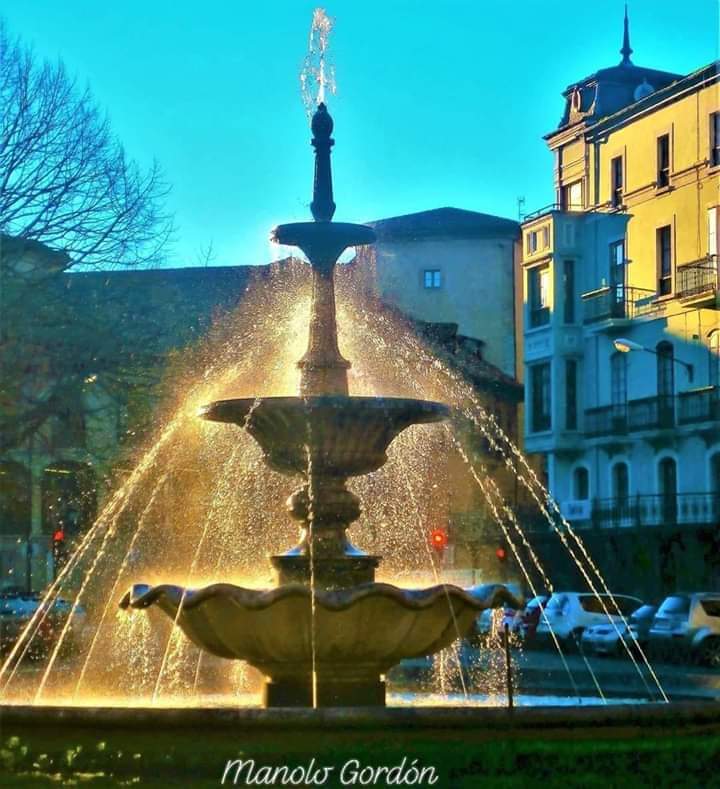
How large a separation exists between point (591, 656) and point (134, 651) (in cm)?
924

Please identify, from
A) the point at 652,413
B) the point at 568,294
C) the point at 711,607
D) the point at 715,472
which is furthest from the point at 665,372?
the point at 711,607

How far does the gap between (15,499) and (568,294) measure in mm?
18111

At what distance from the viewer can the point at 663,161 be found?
165 feet

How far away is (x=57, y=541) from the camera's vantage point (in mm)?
44688

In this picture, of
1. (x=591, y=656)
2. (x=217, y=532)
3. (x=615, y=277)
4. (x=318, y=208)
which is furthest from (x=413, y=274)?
(x=318, y=208)

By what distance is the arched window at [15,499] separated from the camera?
120ft

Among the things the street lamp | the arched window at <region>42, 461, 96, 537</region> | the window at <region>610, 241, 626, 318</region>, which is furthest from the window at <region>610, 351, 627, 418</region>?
the arched window at <region>42, 461, 96, 537</region>

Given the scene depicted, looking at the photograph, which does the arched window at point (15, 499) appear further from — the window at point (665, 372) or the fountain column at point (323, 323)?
the fountain column at point (323, 323)

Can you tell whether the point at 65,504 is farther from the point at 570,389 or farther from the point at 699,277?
the point at 699,277

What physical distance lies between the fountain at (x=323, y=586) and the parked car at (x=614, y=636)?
20083 millimetres

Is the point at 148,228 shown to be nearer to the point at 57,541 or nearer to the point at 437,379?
the point at 57,541

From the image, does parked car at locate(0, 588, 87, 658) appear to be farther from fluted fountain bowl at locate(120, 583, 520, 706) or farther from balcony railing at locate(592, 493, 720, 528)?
balcony railing at locate(592, 493, 720, 528)

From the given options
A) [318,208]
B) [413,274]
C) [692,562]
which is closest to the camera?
[318,208]

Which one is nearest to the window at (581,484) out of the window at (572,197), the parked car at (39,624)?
the window at (572,197)
